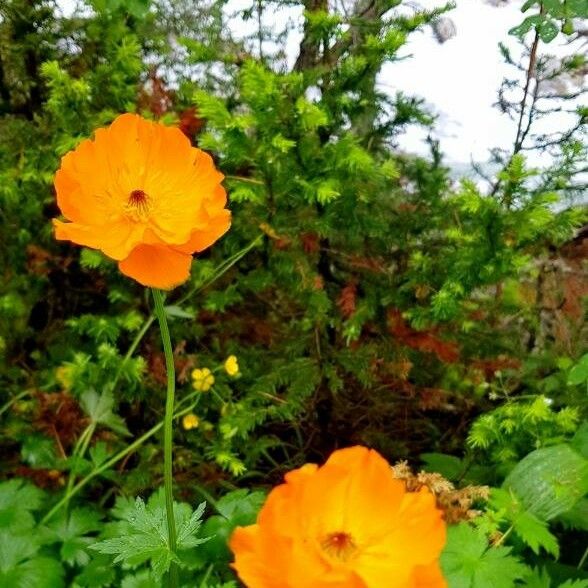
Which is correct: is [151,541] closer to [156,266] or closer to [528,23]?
[156,266]

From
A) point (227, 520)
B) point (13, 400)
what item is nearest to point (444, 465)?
point (227, 520)

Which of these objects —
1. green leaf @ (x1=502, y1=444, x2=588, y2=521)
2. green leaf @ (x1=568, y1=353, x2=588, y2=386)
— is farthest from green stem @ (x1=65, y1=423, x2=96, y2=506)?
green leaf @ (x1=568, y1=353, x2=588, y2=386)

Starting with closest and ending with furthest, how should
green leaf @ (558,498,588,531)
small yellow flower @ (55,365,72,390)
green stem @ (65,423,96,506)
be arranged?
green leaf @ (558,498,588,531), green stem @ (65,423,96,506), small yellow flower @ (55,365,72,390)

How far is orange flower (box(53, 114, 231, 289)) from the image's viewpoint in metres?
0.73

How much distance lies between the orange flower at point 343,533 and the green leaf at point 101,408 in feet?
2.70

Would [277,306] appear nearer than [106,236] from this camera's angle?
No

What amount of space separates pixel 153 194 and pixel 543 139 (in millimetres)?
1135

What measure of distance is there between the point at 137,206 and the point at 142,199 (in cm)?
1

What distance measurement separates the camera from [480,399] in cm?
164

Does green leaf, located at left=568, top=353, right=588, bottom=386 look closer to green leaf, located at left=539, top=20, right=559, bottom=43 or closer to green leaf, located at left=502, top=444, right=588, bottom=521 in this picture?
green leaf, located at left=502, top=444, right=588, bottom=521

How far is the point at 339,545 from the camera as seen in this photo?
61 cm

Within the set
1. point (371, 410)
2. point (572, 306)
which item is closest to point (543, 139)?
point (572, 306)

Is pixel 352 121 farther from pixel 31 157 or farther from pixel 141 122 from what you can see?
pixel 141 122

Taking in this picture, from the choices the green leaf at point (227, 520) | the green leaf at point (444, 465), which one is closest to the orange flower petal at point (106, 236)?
the green leaf at point (227, 520)
